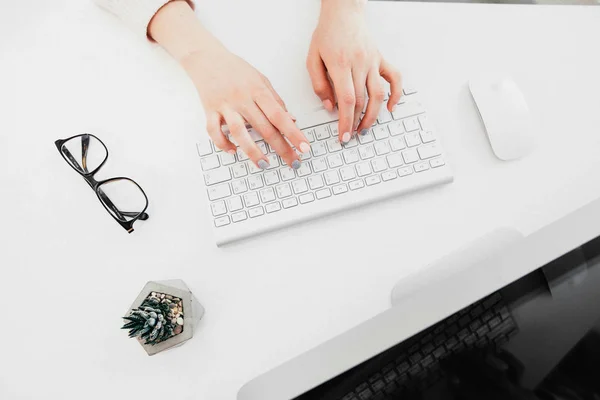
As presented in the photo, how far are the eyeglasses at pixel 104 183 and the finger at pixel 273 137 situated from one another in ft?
0.57

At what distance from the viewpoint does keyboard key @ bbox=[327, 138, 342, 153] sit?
1.93 ft

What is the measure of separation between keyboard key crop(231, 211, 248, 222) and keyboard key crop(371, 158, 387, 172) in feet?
0.57

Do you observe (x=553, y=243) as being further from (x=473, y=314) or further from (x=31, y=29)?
(x=31, y=29)

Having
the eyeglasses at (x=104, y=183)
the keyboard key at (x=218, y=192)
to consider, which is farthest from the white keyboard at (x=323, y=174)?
the eyeglasses at (x=104, y=183)

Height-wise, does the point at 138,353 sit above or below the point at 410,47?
below

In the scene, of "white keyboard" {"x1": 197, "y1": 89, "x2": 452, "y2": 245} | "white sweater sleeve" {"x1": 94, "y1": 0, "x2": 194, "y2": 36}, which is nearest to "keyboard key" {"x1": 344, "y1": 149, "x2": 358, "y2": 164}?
"white keyboard" {"x1": 197, "y1": 89, "x2": 452, "y2": 245}

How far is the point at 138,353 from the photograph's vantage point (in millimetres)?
555

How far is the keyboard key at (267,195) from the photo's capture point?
0.57 metres

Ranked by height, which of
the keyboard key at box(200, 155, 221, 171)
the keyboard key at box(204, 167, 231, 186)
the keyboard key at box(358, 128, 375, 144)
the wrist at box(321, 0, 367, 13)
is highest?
the wrist at box(321, 0, 367, 13)

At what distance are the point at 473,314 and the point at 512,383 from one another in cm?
6

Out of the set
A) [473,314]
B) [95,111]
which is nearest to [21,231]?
[95,111]

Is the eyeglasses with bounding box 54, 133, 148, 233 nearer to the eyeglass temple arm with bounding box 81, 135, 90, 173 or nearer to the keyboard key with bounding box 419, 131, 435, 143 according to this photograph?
the eyeglass temple arm with bounding box 81, 135, 90, 173

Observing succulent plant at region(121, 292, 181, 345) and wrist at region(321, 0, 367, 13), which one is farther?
wrist at region(321, 0, 367, 13)

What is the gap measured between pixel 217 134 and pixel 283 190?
107 mm
